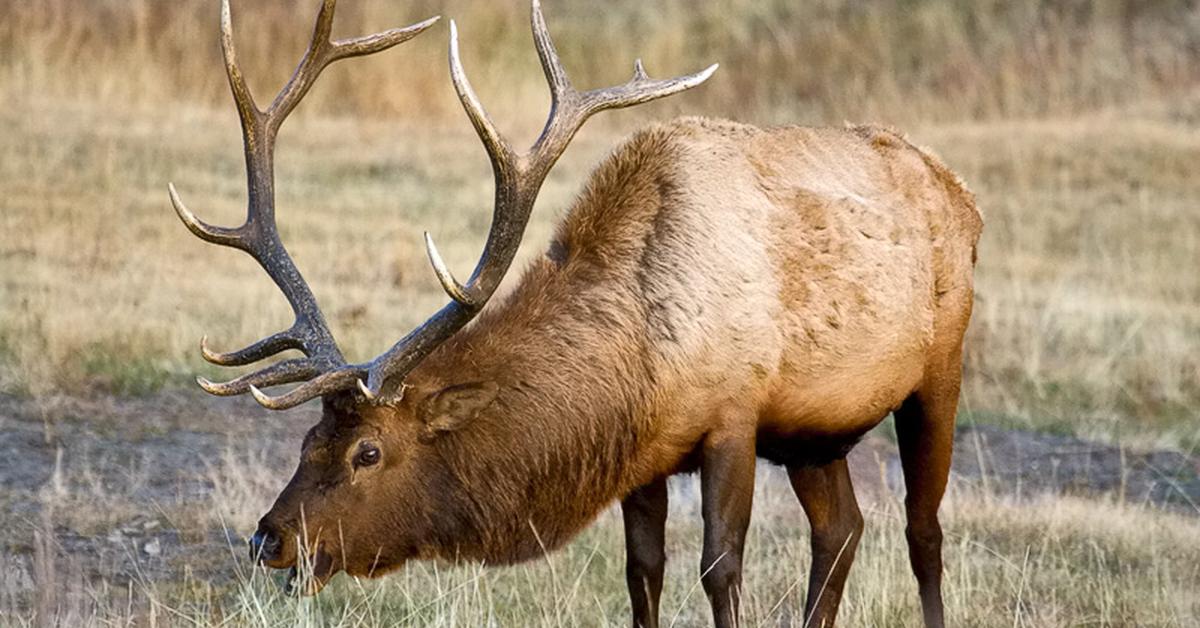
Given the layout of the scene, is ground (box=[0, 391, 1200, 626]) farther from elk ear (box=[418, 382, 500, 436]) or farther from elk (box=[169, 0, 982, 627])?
elk ear (box=[418, 382, 500, 436])

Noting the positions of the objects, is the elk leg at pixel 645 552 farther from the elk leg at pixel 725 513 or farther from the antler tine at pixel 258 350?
the antler tine at pixel 258 350

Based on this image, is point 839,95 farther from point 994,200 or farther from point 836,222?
point 836,222

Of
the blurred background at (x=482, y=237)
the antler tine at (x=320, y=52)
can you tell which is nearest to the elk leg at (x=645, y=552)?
the blurred background at (x=482, y=237)

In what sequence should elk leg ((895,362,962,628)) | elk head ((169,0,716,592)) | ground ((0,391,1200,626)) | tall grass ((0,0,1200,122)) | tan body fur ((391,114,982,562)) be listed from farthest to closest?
tall grass ((0,0,1200,122)) < elk leg ((895,362,962,628)) < ground ((0,391,1200,626)) < tan body fur ((391,114,982,562)) < elk head ((169,0,716,592))

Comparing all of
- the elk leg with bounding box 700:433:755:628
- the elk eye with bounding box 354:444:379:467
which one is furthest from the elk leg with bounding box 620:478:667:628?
the elk eye with bounding box 354:444:379:467

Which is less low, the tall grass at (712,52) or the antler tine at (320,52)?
the antler tine at (320,52)

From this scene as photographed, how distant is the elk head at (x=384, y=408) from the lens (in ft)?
23.1

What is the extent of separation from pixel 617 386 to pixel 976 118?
17.5 meters

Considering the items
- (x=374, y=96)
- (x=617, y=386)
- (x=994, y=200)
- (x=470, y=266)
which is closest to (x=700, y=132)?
(x=617, y=386)

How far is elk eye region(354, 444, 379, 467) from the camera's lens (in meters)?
7.14

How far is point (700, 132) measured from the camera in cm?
782

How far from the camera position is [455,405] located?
7.19 meters

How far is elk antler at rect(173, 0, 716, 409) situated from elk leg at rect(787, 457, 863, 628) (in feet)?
Answer: 6.15

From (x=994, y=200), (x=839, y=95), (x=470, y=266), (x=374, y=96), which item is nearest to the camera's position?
(x=470, y=266)
